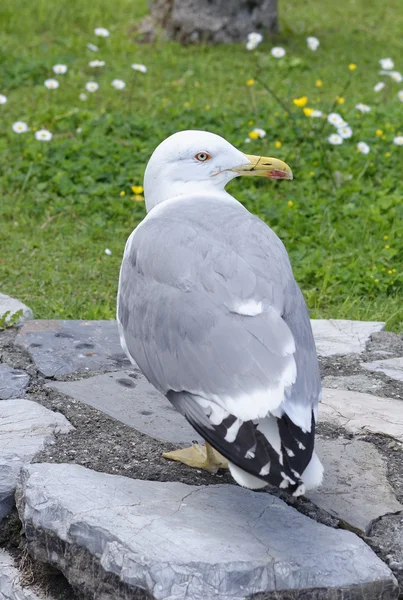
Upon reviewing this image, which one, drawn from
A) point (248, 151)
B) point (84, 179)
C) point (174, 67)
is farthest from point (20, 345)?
point (174, 67)

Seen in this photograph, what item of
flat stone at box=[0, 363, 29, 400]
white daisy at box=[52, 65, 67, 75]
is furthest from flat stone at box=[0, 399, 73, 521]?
white daisy at box=[52, 65, 67, 75]

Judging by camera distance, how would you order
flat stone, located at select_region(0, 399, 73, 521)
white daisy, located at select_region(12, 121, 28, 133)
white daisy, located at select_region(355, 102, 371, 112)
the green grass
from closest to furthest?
flat stone, located at select_region(0, 399, 73, 521)
the green grass
white daisy, located at select_region(12, 121, 28, 133)
white daisy, located at select_region(355, 102, 371, 112)

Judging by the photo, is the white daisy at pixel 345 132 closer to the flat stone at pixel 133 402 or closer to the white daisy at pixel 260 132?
the white daisy at pixel 260 132

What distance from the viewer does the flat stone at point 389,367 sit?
11.7ft

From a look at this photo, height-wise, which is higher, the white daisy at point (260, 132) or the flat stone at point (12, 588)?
the white daisy at point (260, 132)

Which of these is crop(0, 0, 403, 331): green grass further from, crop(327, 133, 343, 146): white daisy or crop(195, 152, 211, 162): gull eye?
crop(195, 152, 211, 162): gull eye

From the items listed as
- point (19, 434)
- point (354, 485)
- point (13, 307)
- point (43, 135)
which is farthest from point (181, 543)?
point (43, 135)

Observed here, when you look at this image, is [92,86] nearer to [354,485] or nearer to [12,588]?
[354,485]

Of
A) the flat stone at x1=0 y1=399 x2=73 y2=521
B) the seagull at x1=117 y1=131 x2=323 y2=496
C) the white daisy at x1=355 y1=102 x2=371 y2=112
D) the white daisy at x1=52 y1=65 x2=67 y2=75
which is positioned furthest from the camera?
the white daisy at x1=52 y1=65 x2=67 y2=75

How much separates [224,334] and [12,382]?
121cm

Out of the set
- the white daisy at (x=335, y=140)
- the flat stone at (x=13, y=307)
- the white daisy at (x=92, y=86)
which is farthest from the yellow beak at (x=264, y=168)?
the white daisy at (x=92, y=86)

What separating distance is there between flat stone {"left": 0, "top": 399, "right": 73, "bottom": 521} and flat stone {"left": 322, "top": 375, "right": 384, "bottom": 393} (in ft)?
3.21

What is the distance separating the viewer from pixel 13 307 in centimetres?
410

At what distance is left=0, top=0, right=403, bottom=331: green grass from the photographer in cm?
475
